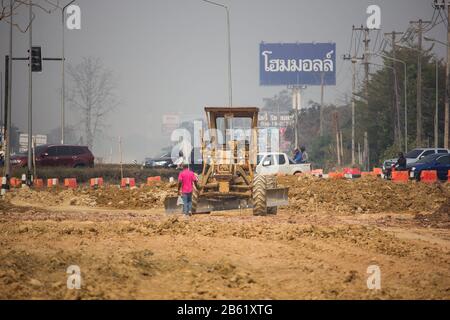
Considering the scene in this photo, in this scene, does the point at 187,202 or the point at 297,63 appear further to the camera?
the point at 297,63

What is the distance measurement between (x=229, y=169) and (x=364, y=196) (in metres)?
8.80

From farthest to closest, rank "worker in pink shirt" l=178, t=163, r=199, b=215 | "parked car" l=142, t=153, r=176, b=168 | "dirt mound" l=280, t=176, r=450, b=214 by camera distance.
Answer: "parked car" l=142, t=153, r=176, b=168, "dirt mound" l=280, t=176, r=450, b=214, "worker in pink shirt" l=178, t=163, r=199, b=215

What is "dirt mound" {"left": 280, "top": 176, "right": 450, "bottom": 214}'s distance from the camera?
97.0 feet

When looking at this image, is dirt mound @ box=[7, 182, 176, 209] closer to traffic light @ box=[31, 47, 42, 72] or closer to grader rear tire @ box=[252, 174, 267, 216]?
grader rear tire @ box=[252, 174, 267, 216]

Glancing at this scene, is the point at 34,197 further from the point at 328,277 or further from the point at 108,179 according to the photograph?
the point at 328,277

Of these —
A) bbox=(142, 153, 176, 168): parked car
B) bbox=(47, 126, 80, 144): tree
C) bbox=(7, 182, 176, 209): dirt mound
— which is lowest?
bbox=(7, 182, 176, 209): dirt mound

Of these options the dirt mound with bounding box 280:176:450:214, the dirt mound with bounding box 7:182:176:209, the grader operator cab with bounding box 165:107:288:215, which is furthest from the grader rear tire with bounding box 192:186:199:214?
the dirt mound with bounding box 7:182:176:209

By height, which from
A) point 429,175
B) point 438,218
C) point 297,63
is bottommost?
point 438,218

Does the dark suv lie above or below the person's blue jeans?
above

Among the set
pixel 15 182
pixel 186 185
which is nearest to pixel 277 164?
pixel 15 182

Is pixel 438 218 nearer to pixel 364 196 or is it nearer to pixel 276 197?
pixel 276 197

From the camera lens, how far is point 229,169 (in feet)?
79.8

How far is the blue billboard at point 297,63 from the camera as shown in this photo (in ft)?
331

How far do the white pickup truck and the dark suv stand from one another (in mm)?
14781
